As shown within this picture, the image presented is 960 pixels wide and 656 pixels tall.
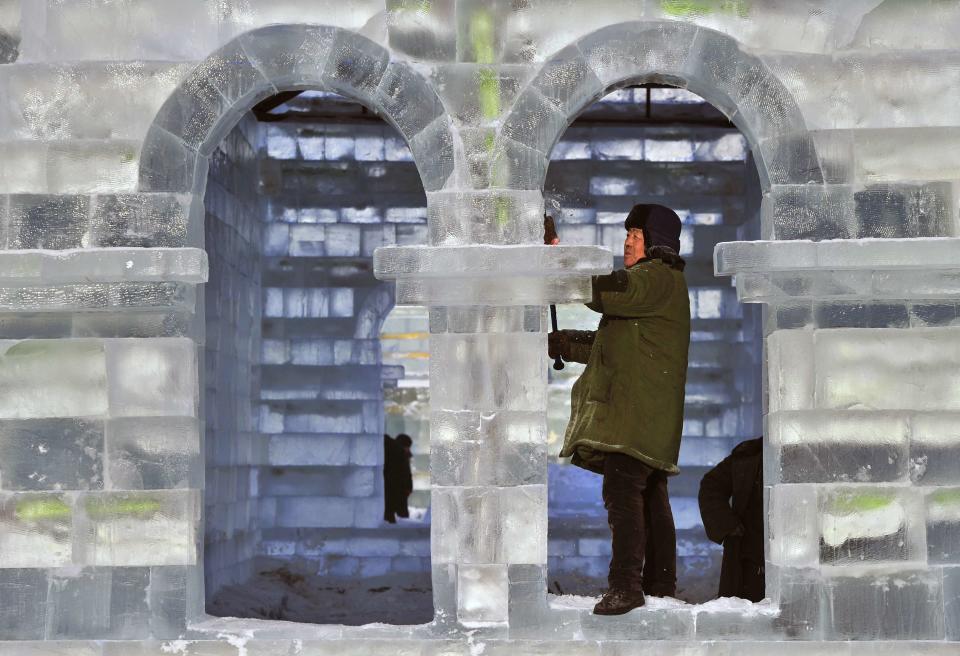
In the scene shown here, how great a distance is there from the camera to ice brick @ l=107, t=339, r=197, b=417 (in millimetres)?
5586

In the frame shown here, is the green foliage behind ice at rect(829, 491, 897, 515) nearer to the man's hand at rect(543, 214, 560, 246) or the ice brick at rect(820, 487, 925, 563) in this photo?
the ice brick at rect(820, 487, 925, 563)

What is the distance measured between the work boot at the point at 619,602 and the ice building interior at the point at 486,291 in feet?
0.18

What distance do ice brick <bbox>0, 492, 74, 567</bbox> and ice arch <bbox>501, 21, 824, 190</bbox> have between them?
2.39 metres

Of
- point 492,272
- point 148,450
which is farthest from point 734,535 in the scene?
point 148,450

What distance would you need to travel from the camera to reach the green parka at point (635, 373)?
5430mm

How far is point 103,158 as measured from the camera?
224 inches

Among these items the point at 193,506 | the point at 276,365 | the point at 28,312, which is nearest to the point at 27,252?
the point at 28,312

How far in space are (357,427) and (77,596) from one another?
482 centimetres

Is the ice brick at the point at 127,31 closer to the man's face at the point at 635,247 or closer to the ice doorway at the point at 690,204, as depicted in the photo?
the man's face at the point at 635,247

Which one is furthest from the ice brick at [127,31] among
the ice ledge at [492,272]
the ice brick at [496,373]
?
the ice brick at [496,373]

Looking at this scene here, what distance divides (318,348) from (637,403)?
17.1 ft

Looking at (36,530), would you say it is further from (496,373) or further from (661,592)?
(661,592)

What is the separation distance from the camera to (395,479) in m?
10.9

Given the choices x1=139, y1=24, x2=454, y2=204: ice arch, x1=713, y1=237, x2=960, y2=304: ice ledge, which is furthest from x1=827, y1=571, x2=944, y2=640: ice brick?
x1=139, y1=24, x2=454, y2=204: ice arch
